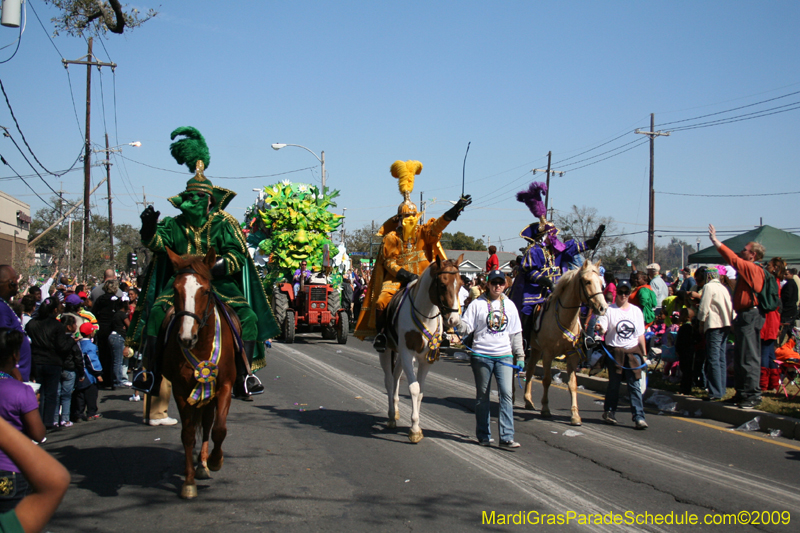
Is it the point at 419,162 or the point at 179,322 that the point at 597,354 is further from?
the point at 179,322

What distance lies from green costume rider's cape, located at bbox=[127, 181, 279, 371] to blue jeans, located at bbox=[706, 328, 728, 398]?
6.54 metres

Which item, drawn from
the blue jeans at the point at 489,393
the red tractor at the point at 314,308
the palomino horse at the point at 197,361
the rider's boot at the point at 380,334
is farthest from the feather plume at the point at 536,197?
the red tractor at the point at 314,308

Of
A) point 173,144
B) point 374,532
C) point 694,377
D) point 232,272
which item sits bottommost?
point 374,532

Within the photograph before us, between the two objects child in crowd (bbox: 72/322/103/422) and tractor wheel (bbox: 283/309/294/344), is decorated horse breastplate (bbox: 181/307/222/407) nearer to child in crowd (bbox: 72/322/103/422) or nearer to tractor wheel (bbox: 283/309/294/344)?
child in crowd (bbox: 72/322/103/422)

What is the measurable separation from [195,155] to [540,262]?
5816 millimetres

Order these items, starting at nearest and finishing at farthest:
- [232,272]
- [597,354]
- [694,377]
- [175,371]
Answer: [175,371]
[232,272]
[694,377]
[597,354]

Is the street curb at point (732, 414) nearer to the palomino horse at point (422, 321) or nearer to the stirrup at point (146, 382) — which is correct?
the palomino horse at point (422, 321)

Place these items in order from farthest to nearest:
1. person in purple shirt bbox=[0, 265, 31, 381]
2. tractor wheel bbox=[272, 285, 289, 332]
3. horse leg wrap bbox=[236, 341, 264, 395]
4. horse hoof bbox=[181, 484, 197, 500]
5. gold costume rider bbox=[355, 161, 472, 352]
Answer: tractor wheel bbox=[272, 285, 289, 332], gold costume rider bbox=[355, 161, 472, 352], horse leg wrap bbox=[236, 341, 264, 395], person in purple shirt bbox=[0, 265, 31, 381], horse hoof bbox=[181, 484, 197, 500]

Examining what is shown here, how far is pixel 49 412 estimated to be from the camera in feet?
27.3

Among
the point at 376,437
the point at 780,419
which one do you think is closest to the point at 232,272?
the point at 376,437

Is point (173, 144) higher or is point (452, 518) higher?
point (173, 144)

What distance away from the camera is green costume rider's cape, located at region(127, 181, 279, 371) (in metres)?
7.15

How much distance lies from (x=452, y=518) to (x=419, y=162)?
5755mm

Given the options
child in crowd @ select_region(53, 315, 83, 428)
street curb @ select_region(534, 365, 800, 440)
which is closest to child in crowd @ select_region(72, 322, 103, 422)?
child in crowd @ select_region(53, 315, 83, 428)
